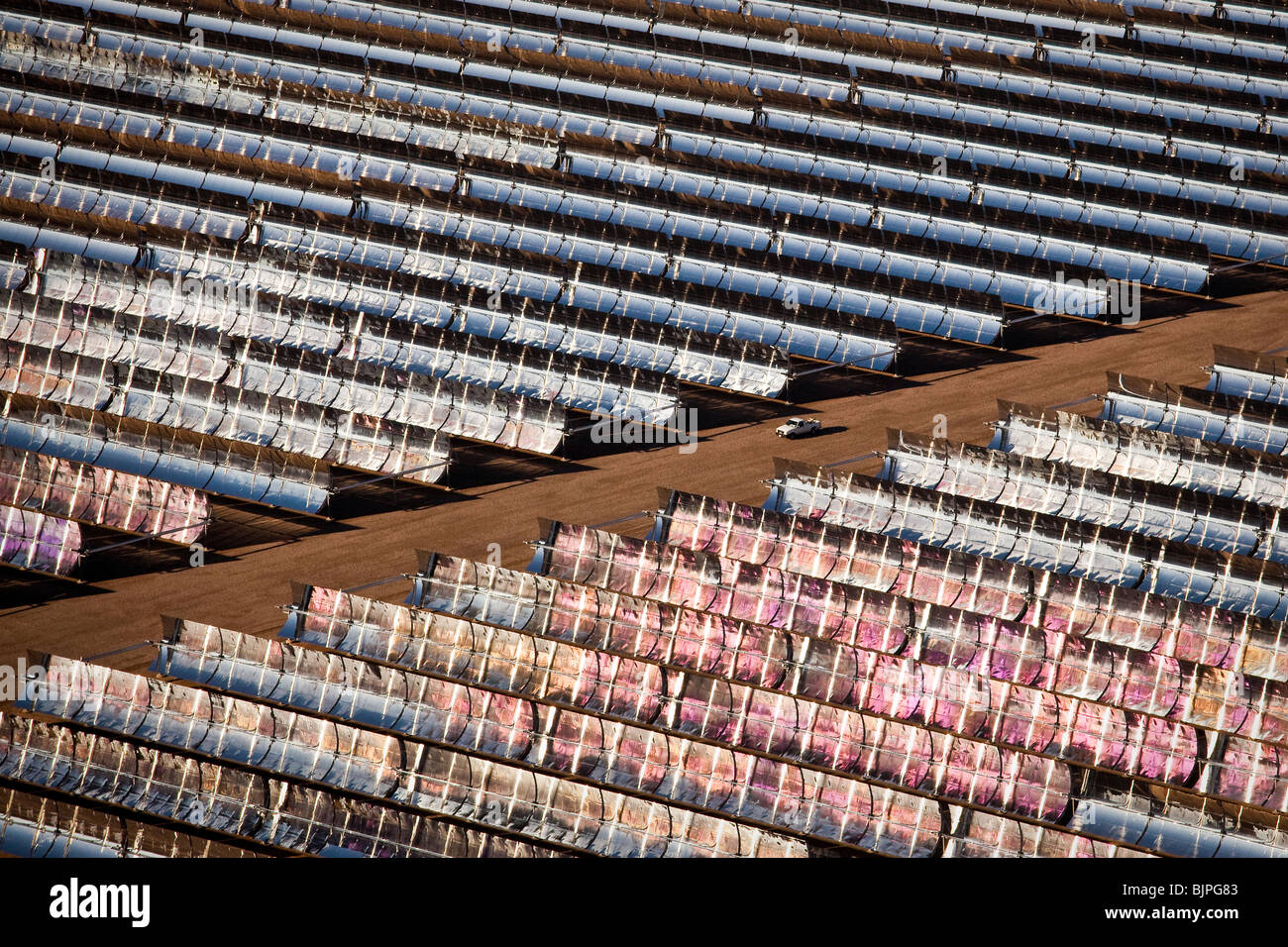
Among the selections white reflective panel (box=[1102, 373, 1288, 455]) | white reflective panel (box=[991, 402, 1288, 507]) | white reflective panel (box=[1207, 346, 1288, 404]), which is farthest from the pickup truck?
white reflective panel (box=[1207, 346, 1288, 404])

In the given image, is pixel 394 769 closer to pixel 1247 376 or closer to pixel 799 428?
pixel 799 428

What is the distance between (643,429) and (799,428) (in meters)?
6.37

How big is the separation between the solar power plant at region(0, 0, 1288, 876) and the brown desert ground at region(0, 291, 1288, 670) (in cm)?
24

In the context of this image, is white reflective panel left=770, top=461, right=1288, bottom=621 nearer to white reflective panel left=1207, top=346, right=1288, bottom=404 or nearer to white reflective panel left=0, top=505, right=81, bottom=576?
white reflective panel left=1207, top=346, right=1288, bottom=404

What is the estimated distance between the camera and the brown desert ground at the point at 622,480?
52656 millimetres

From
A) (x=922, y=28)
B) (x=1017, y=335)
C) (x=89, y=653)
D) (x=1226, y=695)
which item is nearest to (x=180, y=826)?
(x=89, y=653)

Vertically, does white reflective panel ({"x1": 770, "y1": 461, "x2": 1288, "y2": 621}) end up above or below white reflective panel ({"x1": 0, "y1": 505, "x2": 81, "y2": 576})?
above

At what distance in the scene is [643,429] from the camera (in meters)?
61.9

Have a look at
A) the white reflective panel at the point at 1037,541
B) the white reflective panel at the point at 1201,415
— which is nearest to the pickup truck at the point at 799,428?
the white reflective panel at the point at 1037,541

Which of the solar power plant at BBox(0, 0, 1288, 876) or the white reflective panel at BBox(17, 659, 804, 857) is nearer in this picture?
the white reflective panel at BBox(17, 659, 804, 857)

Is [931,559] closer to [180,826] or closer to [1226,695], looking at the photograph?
[1226,695]

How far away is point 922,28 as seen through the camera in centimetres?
8969

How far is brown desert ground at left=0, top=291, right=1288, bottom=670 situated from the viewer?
52656mm

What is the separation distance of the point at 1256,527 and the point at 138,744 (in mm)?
39101
